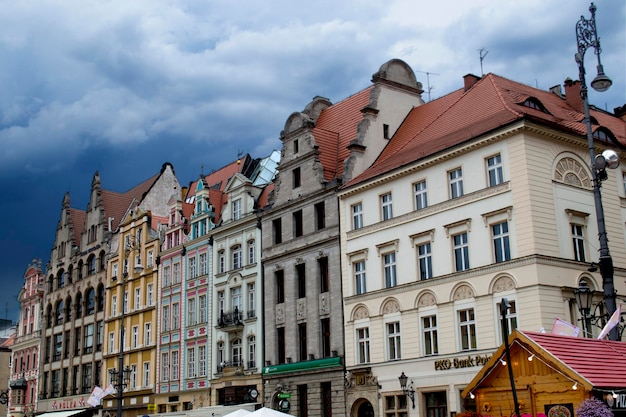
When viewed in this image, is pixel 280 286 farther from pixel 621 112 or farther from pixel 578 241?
pixel 621 112

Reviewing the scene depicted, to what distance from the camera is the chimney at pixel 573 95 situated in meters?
40.5

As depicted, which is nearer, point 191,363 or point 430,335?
point 430,335

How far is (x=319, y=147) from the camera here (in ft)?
148

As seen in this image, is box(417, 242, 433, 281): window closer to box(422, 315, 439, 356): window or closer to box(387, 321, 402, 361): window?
box(422, 315, 439, 356): window

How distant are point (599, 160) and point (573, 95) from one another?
71.7 feet

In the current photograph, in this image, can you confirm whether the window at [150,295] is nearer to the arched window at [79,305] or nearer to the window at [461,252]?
the arched window at [79,305]

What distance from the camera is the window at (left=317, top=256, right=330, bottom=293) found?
140 ft

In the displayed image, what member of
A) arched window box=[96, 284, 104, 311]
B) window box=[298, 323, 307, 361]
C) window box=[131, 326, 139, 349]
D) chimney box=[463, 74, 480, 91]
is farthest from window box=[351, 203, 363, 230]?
arched window box=[96, 284, 104, 311]

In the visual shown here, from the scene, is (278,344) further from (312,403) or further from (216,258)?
(216,258)

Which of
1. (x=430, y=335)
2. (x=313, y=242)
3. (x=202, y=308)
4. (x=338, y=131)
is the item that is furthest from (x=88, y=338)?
(x=430, y=335)

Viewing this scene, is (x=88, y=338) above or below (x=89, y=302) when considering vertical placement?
below

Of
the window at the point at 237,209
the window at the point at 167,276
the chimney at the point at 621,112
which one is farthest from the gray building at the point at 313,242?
the window at the point at 167,276

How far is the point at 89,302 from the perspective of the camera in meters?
67.0

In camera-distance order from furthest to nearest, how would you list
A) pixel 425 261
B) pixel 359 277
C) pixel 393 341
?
pixel 359 277 < pixel 393 341 < pixel 425 261
